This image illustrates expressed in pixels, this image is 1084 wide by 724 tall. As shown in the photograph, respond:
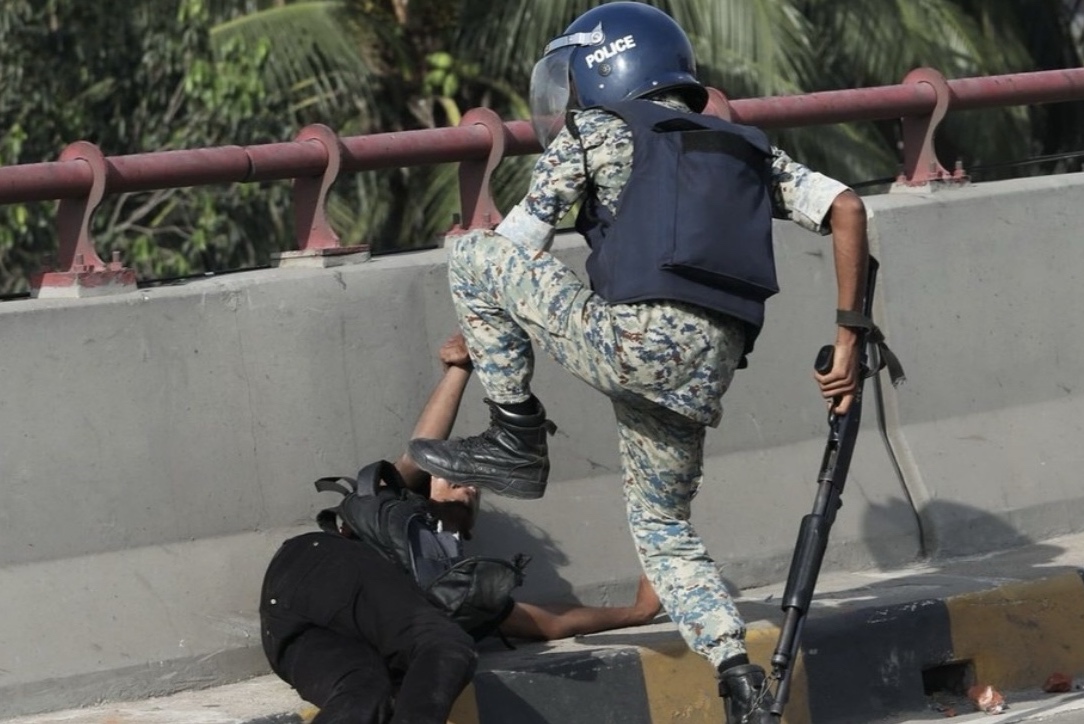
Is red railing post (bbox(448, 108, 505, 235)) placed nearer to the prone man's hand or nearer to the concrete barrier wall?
the concrete barrier wall

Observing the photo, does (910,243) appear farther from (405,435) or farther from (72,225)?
(72,225)

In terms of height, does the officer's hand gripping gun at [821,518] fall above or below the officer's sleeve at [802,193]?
below

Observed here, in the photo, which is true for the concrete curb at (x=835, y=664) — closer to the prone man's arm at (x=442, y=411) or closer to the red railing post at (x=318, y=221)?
the prone man's arm at (x=442, y=411)

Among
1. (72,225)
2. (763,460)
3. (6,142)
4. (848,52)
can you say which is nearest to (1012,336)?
(763,460)

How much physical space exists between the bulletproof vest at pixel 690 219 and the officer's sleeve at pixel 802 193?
139 millimetres

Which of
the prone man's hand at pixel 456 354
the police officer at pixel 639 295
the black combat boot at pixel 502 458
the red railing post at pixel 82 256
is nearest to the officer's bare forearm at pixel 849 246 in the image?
the police officer at pixel 639 295

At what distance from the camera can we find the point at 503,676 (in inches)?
196

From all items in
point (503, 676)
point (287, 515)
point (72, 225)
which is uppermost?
point (72, 225)

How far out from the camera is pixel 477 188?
5.76 meters

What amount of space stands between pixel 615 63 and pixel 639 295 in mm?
591

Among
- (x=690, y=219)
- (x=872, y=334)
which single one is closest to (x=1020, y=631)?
(x=872, y=334)

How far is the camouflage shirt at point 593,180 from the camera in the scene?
452 centimetres

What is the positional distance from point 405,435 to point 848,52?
39.3 feet

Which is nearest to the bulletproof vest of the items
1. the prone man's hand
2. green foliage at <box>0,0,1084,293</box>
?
the prone man's hand
